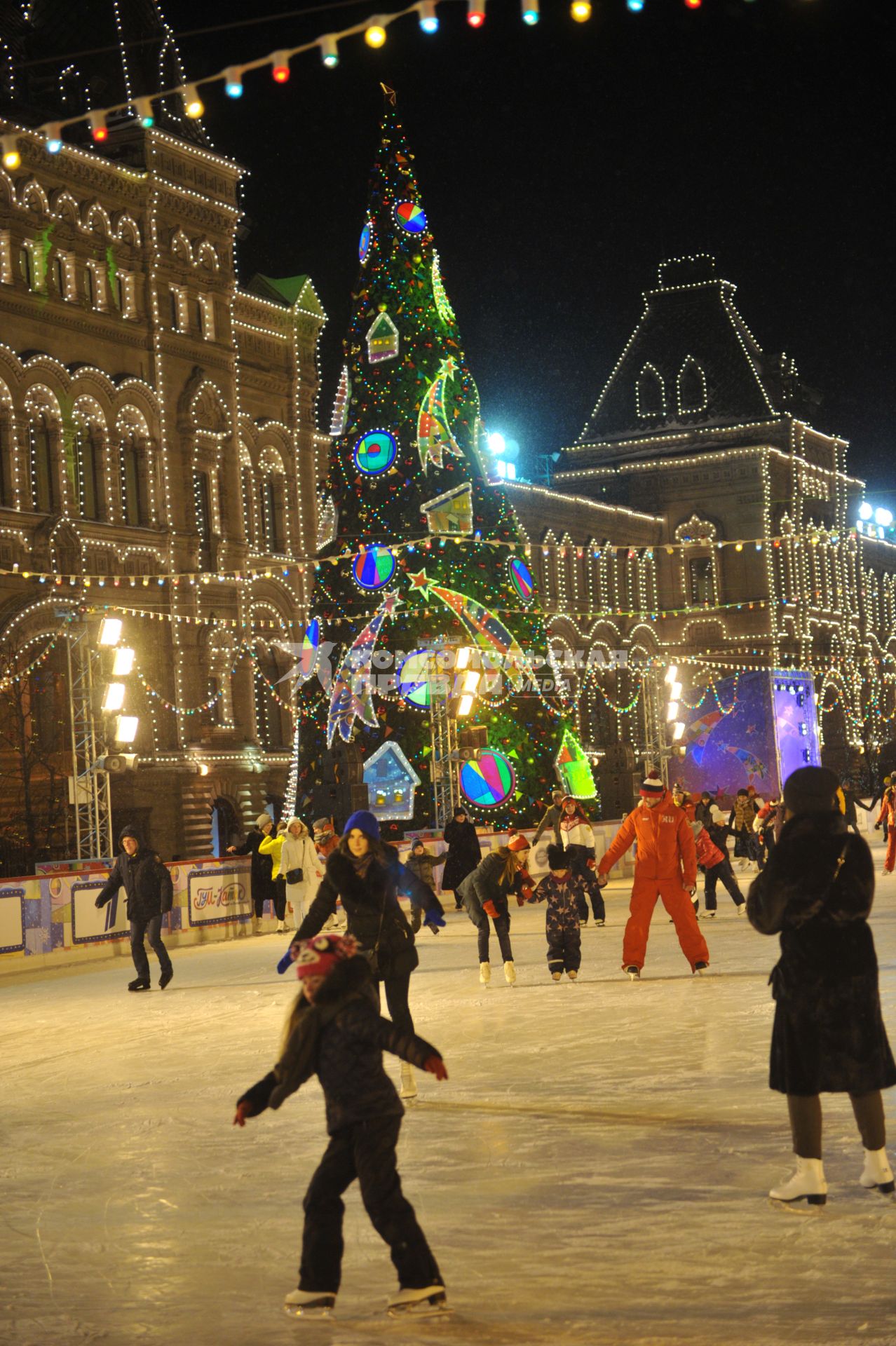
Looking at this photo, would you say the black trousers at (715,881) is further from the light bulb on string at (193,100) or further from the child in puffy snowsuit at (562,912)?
the light bulb on string at (193,100)

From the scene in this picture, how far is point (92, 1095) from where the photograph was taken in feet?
33.6

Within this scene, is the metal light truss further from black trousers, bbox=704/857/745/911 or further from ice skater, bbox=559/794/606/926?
black trousers, bbox=704/857/745/911

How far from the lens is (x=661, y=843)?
13.7 meters

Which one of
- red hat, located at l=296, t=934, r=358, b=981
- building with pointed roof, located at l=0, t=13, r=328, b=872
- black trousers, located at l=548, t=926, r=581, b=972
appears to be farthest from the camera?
building with pointed roof, located at l=0, t=13, r=328, b=872

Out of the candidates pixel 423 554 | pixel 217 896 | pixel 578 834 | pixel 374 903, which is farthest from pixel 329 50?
pixel 423 554

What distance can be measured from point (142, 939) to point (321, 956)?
10827 mm

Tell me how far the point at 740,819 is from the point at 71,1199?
19135mm

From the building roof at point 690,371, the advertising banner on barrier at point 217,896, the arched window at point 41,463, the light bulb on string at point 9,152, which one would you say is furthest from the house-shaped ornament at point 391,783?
the building roof at point 690,371

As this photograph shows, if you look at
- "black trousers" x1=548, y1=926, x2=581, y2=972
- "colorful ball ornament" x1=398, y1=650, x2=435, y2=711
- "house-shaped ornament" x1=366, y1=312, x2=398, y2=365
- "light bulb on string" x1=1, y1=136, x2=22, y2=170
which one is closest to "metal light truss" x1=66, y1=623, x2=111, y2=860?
"colorful ball ornament" x1=398, y1=650, x2=435, y2=711

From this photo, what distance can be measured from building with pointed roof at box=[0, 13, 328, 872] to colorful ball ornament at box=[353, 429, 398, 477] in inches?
80.1

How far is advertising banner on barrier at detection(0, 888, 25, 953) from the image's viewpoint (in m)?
19.4

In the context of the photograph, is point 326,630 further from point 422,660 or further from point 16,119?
point 16,119

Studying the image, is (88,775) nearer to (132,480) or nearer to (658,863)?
(132,480)

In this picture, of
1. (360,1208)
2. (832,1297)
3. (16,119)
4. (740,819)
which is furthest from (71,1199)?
(16,119)
